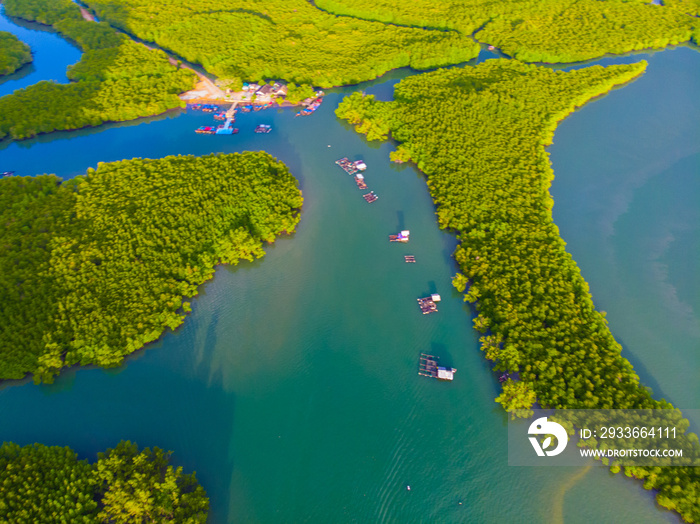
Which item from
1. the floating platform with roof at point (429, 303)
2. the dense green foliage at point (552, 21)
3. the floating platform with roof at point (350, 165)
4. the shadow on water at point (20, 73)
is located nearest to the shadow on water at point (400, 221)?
the floating platform with roof at point (350, 165)

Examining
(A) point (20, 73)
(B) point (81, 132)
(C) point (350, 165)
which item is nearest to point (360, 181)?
(C) point (350, 165)

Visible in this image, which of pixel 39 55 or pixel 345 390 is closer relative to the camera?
pixel 345 390

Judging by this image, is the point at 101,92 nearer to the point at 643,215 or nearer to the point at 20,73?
the point at 20,73

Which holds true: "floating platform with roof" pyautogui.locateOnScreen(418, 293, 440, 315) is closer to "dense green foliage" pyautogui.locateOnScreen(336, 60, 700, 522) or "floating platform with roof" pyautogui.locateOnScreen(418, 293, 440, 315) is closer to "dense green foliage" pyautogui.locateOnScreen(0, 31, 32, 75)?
"dense green foliage" pyautogui.locateOnScreen(336, 60, 700, 522)

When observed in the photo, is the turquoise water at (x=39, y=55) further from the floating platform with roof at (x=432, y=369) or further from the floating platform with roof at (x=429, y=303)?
the floating platform with roof at (x=432, y=369)

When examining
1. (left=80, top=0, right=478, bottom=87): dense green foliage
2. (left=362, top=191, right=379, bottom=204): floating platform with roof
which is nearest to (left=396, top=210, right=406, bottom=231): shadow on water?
(left=362, top=191, right=379, bottom=204): floating platform with roof

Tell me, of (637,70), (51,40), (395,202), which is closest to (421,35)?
(637,70)
